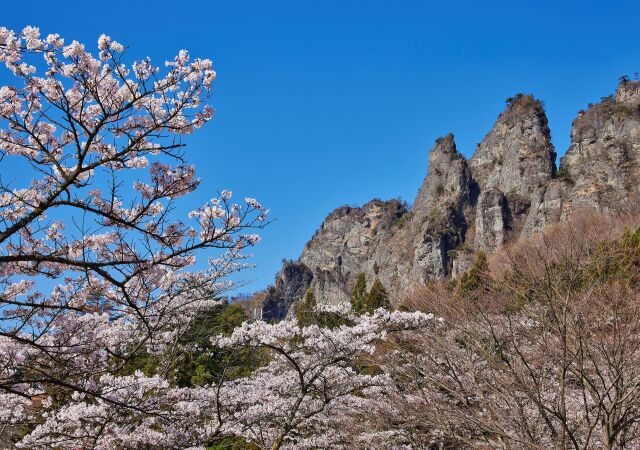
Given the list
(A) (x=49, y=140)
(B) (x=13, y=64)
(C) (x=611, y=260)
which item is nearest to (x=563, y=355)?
(C) (x=611, y=260)

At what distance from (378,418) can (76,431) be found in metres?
5.70

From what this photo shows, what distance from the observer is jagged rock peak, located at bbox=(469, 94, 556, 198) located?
170 feet

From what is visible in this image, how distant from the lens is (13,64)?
12.6ft

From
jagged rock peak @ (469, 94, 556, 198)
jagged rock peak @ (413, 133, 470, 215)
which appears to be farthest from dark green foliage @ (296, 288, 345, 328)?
jagged rock peak @ (413, 133, 470, 215)

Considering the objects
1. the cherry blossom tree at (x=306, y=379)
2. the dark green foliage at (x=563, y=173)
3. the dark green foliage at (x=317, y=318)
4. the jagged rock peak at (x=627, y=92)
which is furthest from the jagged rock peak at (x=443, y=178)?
the cherry blossom tree at (x=306, y=379)

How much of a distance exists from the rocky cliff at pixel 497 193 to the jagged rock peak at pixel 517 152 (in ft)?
0.39

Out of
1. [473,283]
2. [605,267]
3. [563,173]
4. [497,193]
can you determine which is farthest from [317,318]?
[563,173]

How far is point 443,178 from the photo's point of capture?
62.6m

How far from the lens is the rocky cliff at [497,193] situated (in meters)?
43.8

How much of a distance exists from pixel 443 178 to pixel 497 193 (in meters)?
11.8

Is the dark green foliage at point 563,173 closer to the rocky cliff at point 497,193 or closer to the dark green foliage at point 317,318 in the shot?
the rocky cliff at point 497,193

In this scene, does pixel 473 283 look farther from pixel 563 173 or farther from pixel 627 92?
pixel 627 92

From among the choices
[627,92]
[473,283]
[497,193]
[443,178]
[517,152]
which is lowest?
[473,283]

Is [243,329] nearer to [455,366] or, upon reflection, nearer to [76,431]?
[76,431]
